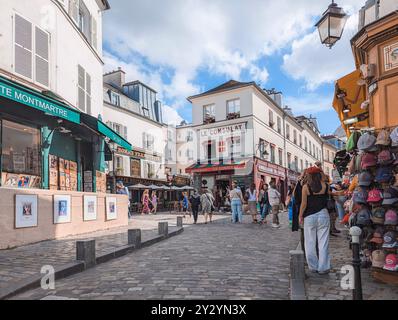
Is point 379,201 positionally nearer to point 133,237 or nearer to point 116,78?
point 133,237

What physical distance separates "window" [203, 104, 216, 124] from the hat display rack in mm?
22435

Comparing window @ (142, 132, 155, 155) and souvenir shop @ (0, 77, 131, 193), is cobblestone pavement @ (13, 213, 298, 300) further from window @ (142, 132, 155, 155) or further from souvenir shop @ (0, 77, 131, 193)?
window @ (142, 132, 155, 155)

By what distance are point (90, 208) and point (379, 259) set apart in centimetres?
804

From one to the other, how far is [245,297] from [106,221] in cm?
826

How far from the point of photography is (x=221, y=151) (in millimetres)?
26891

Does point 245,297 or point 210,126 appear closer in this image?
point 245,297

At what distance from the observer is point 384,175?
15.3ft

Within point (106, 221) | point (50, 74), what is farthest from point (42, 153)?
point (106, 221)

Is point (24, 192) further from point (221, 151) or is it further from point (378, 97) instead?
point (221, 151)

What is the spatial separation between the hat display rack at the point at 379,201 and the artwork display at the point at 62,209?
22.2ft
